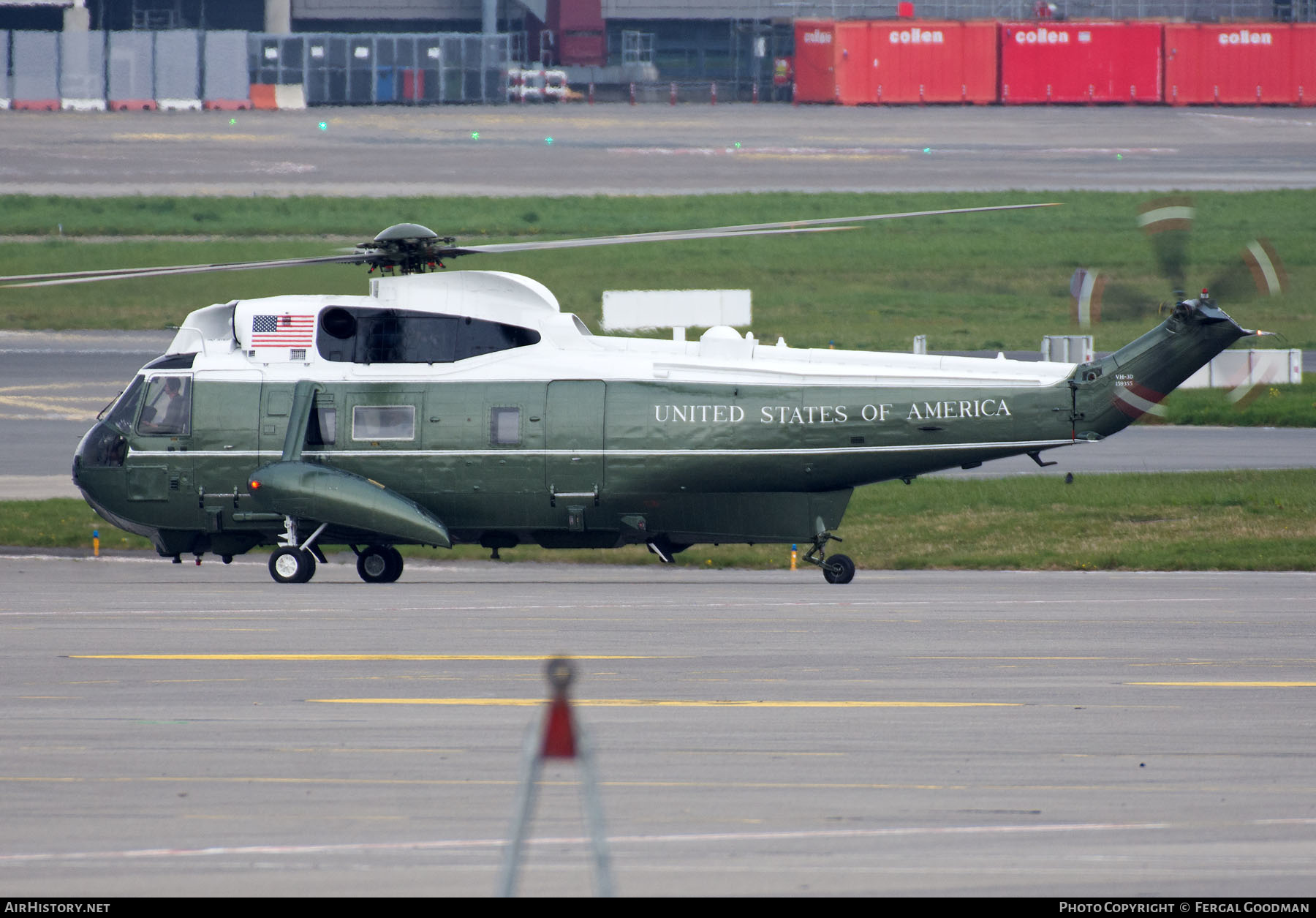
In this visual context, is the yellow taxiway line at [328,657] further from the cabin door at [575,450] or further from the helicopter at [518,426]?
the cabin door at [575,450]

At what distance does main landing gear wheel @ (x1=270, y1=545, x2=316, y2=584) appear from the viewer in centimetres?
1944

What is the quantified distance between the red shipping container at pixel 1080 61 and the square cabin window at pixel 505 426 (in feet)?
218

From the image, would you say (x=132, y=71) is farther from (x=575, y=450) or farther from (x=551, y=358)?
(x=575, y=450)

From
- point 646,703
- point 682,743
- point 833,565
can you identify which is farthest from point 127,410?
point 682,743

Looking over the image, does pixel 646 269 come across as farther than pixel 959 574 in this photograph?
Yes

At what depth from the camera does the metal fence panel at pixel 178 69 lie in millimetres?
75125

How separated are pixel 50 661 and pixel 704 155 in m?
53.9

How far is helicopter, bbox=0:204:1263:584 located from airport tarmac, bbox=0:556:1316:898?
182cm

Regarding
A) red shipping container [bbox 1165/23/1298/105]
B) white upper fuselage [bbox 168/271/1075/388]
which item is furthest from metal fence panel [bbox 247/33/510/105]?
white upper fuselage [bbox 168/271/1075/388]

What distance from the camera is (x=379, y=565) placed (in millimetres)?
19938

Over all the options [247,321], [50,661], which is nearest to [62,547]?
[247,321]

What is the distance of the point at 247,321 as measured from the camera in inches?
789

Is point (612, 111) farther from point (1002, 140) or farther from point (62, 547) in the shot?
point (62, 547)

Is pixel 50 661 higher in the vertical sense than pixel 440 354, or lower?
lower
